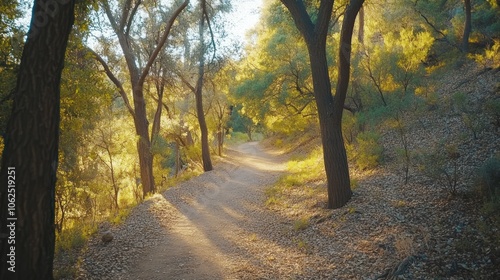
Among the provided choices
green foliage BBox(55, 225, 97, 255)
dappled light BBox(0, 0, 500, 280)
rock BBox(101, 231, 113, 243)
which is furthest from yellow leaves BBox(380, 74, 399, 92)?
green foliage BBox(55, 225, 97, 255)

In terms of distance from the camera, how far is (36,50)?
12.1ft

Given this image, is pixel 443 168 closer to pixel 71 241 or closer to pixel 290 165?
pixel 71 241

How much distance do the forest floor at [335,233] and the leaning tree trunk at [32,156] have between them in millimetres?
2183

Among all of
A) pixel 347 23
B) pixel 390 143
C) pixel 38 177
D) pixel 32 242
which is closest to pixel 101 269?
pixel 32 242

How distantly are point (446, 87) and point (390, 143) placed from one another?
17.8ft

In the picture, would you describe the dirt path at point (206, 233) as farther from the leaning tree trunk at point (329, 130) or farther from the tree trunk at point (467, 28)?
the tree trunk at point (467, 28)

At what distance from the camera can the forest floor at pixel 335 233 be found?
4742mm

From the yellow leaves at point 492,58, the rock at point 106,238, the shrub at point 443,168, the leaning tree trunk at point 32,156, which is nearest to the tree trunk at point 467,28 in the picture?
the yellow leaves at point 492,58

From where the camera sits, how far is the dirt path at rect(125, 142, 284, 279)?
20.1 feet

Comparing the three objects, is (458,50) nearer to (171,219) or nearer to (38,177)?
(171,219)

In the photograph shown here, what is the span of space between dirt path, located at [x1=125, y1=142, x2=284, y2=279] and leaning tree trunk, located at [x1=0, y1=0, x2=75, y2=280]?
2580mm

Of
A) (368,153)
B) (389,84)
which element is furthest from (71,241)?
(389,84)

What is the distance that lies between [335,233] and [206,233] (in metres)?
3.53

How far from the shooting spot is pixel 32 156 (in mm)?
3643
